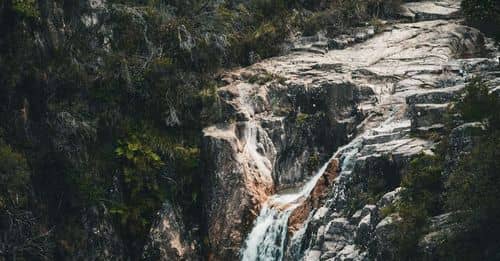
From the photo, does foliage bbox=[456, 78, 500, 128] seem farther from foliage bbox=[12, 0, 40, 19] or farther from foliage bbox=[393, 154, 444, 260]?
foliage bbox=[12, 0, 40, 19]

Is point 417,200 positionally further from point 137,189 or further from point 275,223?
point 137,189

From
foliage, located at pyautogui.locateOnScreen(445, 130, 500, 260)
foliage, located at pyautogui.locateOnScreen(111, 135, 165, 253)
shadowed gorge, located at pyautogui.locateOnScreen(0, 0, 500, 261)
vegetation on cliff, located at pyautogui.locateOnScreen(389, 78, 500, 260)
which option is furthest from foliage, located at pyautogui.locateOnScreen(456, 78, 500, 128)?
foliage, located at pyautogui.locateOnScreen(111, 135, 165, 253)

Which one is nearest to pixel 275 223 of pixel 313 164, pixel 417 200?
pixel 313 164

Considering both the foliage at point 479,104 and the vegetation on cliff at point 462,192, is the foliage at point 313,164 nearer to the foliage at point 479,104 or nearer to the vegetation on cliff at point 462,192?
the vegetation on cliff at point 462,192

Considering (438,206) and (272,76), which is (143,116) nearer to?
(272,76)

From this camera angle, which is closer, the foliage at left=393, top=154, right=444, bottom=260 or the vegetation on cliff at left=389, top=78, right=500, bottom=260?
the vegetation on cliff at left=389, top=78, right=500, bottom=260

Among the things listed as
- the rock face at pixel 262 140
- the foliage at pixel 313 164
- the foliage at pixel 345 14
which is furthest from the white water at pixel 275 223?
the foliage at pixel 345 14
